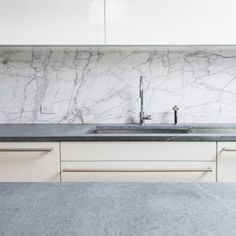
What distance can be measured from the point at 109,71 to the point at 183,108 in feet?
2.10

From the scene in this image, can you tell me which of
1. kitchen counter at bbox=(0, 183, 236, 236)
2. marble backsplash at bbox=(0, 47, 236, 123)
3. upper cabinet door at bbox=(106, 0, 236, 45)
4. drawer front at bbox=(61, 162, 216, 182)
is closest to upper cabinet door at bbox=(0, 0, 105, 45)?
upper cabinet door at bbox=(106, 0, 236, 45)

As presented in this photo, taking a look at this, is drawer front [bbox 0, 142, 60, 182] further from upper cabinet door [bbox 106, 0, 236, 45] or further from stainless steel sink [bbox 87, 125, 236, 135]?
upper cabinet door [bbox 106, 0, 236, 45]

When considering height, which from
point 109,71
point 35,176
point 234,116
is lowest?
point 35,176

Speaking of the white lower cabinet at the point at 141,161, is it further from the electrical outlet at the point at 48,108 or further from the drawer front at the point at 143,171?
the electrical outlet at the point at 48,108

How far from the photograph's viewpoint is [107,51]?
8.10ft

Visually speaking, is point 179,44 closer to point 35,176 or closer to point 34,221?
point 35,176

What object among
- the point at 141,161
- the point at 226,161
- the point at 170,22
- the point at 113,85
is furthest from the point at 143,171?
the point at 170,22

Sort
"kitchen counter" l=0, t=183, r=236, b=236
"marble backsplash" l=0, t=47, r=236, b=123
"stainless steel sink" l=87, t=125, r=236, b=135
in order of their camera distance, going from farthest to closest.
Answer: "marble backsplash" l=0, t=47, r=236, b=123
"stainless steel sink" l=87, t=125, r=236, b=135
"kitchen counter" l=0, t=183, r=236, b=236

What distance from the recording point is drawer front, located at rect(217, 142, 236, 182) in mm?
1889

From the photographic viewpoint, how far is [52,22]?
2.06 metres

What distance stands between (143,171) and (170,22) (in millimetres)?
955

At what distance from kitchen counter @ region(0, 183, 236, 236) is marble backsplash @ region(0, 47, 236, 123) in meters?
1.58

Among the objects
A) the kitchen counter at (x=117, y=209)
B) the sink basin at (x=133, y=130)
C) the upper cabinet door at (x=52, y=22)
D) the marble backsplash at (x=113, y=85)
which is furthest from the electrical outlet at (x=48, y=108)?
the kitchen counter at (x=117, y=209)

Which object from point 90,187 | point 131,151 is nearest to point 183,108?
point 131,151
